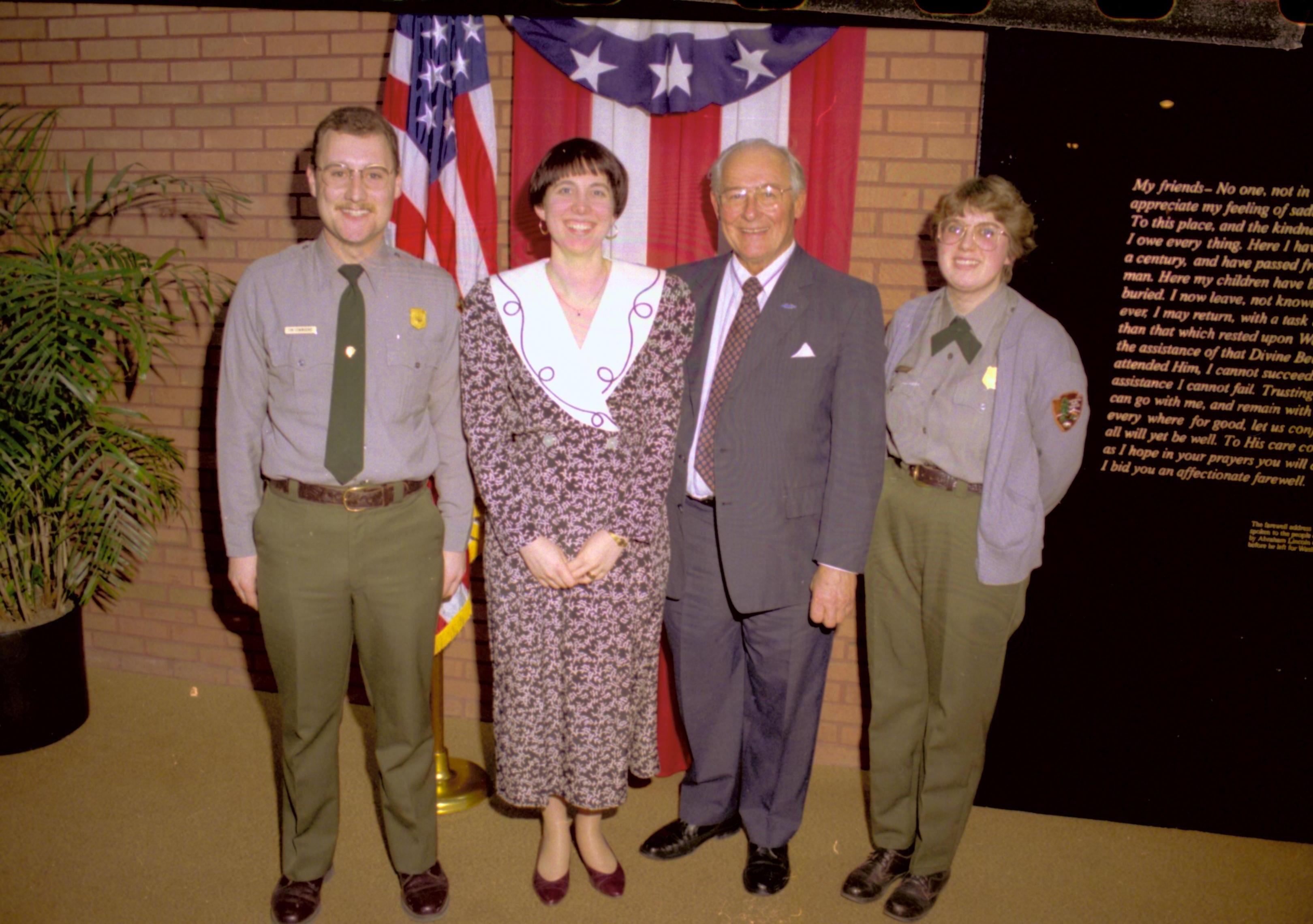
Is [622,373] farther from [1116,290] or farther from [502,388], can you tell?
[1116,290]

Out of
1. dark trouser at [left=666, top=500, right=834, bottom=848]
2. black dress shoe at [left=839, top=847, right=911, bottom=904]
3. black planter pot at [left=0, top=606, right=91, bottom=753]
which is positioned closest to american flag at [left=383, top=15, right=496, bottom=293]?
dark trouser at [left=666, top=500, right=834, bottom=848]

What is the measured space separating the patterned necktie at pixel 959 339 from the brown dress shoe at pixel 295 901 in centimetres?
216

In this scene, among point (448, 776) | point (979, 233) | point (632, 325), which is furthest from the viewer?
point (448, 776)

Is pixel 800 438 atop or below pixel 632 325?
below

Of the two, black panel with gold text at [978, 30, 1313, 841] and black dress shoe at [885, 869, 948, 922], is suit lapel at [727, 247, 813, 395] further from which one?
black dress shoe at [885, 869, 948, 922]

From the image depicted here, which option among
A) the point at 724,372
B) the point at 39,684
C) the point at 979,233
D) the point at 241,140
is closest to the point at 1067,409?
the point at 979,233

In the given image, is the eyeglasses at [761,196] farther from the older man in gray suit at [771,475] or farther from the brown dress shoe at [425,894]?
the brown dress shoe at [425,894]

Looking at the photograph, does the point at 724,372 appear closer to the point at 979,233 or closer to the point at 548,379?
the point at 548,379

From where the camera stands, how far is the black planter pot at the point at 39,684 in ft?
9.89

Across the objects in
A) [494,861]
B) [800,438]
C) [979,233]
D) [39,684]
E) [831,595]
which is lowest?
[494,861]

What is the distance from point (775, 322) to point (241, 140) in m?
2.17

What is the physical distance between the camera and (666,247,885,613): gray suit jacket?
2.23 meters

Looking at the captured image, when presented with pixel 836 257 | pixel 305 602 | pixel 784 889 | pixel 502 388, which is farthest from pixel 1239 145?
pixel 305 602

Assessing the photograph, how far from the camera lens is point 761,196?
227cm
